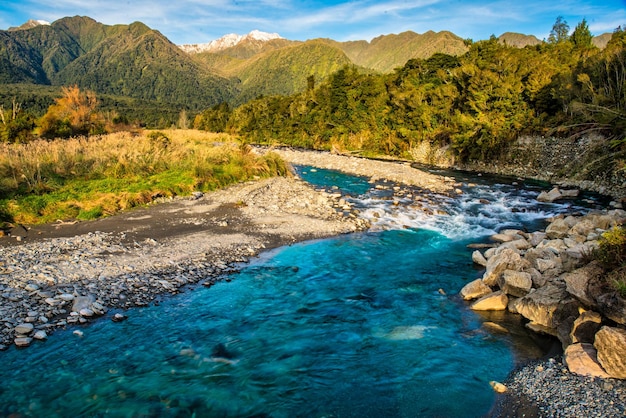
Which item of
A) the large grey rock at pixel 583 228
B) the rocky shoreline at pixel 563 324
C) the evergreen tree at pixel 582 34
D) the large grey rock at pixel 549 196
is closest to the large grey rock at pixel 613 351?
the rocky shoreline at pixel 563 324

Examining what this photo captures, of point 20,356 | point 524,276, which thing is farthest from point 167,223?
point 524,276

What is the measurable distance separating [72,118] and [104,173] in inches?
866

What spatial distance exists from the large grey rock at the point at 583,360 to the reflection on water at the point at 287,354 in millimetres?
778

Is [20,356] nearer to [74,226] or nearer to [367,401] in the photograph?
[367,401]

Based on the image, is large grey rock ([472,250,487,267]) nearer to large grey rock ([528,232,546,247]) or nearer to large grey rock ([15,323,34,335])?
large grey rock ([528,232,546,247])

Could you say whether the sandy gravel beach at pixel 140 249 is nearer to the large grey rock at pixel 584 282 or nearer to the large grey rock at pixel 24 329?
the large grey rock at pixel 24 329

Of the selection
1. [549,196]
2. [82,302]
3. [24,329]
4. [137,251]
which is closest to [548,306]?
[82,302]

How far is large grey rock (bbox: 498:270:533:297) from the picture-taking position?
30.8 feet

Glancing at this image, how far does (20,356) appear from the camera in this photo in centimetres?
679

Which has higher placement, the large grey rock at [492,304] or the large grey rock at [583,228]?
the large grey rock at [583,228]

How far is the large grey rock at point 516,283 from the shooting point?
940 cm

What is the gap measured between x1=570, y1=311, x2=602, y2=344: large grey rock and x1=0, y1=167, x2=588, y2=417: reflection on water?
26.5 inches

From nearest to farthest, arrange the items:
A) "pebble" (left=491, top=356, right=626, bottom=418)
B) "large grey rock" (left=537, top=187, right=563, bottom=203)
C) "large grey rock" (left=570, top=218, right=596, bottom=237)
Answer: "pebble" (left=491, top=356, right=626, bottom=418), "large grey rock" (left=570, top=218, right=596, bottom=237), "large grey rock" (left=537, top=187, right=563, bottom=203)

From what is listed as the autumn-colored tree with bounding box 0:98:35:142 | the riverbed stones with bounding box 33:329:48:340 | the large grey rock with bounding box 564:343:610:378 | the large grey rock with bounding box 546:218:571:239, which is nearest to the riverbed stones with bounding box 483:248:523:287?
A: the large grey rock with bounding box 564:343:610:378
